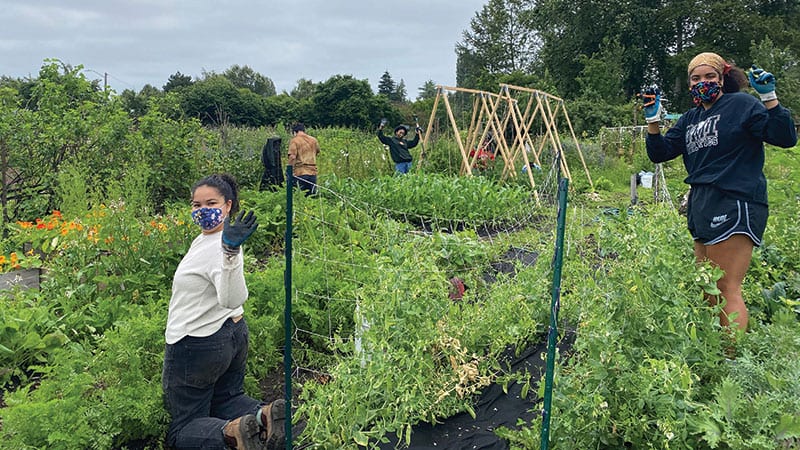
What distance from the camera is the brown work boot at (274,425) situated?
221cm

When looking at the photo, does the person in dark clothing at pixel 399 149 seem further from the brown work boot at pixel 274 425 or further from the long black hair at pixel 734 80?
the brown work boot at pixel 274 425

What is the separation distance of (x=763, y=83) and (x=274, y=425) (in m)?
2.76

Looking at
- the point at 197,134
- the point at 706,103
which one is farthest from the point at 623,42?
the point at 706,103

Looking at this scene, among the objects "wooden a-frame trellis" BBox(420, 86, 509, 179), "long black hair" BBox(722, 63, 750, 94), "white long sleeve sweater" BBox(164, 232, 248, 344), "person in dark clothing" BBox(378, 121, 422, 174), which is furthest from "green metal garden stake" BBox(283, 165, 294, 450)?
"wooden a-frame trellis" BBox(420, 86, 509, 179)

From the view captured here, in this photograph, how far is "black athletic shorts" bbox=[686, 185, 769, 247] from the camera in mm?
2584

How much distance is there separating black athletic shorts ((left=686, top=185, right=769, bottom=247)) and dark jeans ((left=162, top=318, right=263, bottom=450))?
2446mm

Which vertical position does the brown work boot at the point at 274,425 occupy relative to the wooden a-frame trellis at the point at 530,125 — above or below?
below

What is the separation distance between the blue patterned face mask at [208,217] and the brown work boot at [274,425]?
835 mm

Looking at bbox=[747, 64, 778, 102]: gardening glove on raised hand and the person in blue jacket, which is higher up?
bbox=[747, 64, 778, 102]: gardening glove on raised hand

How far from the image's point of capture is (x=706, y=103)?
109 inches

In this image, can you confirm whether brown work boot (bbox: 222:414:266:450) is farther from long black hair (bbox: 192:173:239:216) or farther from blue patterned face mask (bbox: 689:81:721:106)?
blue patterned face mask (bbox: 689:81:721:106)

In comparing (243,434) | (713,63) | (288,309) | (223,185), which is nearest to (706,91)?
(713,63)

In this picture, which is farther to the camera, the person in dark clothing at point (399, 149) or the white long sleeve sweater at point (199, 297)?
the person in dark clothing at point (399, 149)

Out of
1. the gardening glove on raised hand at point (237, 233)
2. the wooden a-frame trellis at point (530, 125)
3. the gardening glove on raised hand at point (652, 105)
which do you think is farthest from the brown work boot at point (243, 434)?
the wooden a-frame trellis at point (530, 125)
